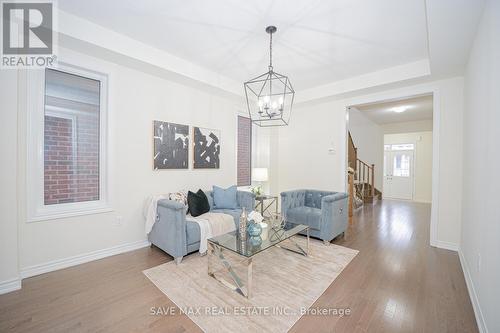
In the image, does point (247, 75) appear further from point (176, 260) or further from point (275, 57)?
point (176, 260)

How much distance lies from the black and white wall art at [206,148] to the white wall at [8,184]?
2214 mm

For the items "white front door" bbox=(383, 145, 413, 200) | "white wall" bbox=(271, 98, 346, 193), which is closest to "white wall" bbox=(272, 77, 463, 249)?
Result: "white wall" bbox=(271, 98, 346, 193)

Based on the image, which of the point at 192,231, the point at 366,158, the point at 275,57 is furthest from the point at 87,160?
the point at 366,158

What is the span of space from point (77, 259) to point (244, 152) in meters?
3.43

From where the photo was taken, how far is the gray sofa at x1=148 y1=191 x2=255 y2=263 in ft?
8.56

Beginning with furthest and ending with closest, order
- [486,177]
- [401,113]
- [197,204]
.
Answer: [401,113]
[197,204]
[486,177]

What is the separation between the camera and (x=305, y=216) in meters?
3.47

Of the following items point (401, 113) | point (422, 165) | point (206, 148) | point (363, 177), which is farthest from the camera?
point (422, 165)

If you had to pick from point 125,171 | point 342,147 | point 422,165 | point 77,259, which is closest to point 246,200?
point 125,171

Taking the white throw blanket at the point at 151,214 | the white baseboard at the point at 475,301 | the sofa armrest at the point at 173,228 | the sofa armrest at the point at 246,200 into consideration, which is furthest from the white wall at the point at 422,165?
the white throw blanket at the point at 151,214

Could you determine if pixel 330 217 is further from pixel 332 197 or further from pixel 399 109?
pixel 399 109

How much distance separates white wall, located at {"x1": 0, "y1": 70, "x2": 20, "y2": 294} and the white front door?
10.0 meters

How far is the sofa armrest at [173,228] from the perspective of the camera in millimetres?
2605

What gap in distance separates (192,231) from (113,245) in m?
1.19
